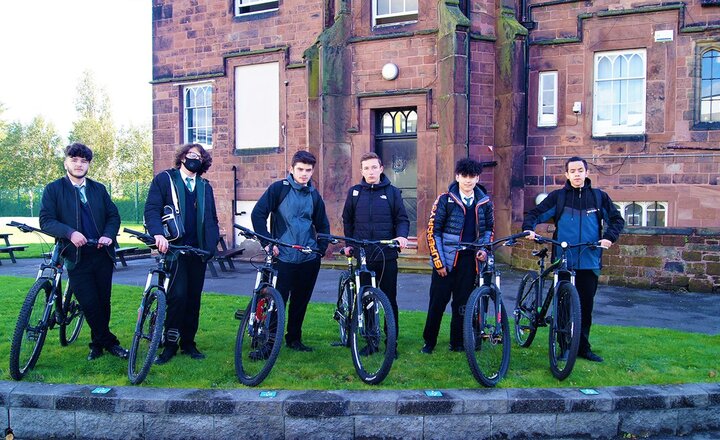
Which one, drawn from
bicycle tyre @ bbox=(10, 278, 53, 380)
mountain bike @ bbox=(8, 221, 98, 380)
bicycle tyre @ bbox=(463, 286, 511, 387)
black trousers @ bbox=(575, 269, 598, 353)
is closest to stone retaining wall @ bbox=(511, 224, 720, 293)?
black trousers @ bbox=(575, 269, 598, 353)

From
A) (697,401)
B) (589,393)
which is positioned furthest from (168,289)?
(697,401)

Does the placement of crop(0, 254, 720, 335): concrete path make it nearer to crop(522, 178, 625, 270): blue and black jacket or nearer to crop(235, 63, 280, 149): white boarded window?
crop(522, 178, 625, 270): blue and black jacket

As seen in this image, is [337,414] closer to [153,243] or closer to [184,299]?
[184,299]

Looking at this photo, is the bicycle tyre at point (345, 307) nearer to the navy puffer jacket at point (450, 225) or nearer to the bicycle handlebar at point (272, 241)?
the bicycle handlebar at point (272, 241)

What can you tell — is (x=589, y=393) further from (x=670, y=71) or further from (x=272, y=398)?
(x=670, y=71)

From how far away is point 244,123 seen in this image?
1806 centimetres

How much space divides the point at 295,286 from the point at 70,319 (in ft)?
7.53

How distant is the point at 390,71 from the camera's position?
14523 millimetres

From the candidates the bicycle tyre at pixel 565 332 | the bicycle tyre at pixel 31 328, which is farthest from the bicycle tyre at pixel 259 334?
the bicycle tyre at pixel 565 332

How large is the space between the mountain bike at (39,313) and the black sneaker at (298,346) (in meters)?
2.12

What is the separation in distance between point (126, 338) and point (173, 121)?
13.3 metres

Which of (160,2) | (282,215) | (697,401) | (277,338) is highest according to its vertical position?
(160,2)

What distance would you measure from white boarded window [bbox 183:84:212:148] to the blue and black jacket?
14.1m

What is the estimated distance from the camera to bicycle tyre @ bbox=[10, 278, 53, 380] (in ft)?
17.6
